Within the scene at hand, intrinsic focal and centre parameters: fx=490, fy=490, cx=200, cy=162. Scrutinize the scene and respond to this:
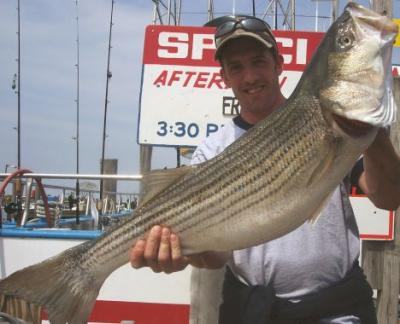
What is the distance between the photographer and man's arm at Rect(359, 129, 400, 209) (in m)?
2.33

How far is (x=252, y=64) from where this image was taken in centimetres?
306

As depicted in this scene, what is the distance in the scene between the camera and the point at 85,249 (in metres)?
2.85

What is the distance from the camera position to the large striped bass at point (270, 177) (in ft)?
6.98

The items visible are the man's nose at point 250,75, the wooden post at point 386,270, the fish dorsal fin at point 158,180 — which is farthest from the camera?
the wooden post at point 386,270

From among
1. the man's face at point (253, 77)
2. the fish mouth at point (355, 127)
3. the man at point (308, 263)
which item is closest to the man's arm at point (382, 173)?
the man at point (308, 263)

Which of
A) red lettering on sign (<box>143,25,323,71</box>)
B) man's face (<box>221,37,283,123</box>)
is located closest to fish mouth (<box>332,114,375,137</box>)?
man's face (<box>221,37,283,123</box>)

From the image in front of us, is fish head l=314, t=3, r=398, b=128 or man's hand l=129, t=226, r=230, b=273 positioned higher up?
fish head l=314, t=3, r=398, b=128

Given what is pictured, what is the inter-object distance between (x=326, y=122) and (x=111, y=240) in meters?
1.35

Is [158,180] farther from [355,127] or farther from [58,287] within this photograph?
[355,127]

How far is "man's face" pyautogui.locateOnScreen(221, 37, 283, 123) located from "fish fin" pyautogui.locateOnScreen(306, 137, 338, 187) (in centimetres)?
87

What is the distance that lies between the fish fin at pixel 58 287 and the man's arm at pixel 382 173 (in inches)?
62.3

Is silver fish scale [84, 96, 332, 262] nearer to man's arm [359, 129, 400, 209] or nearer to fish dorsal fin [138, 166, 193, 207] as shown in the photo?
fish dorsal fin [138, 166, 193, 207]

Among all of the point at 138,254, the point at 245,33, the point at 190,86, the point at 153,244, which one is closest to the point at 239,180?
the point at 153,244

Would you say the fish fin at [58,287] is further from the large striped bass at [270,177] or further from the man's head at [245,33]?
the man's head at [245,33]
